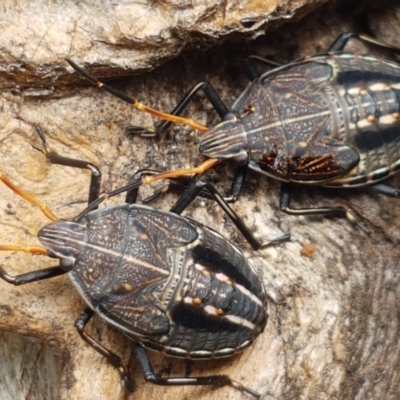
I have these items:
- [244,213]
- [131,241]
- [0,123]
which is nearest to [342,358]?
[244,213]

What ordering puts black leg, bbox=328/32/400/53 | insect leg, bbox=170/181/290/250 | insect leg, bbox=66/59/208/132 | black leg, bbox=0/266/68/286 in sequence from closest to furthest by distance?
black leg, bbox=0/266/68/286 < insect leg, bbox=66/59/208/132 < insect leg, bbox=170/181/290/250 < black leg, bbox=328/32/400/53

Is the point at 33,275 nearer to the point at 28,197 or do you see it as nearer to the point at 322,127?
the point at 28,197

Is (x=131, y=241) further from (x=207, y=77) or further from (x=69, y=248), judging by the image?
(x=207, y=77)

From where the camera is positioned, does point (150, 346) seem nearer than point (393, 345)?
Yes

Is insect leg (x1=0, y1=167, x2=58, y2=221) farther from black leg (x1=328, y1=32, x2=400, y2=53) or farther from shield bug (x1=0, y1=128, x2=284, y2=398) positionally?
black leg (x1=328, y1=32, x2=400, y2=53)

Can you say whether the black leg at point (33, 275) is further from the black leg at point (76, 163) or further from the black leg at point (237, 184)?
the black leg at point (237, 184)

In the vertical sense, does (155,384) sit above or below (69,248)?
below

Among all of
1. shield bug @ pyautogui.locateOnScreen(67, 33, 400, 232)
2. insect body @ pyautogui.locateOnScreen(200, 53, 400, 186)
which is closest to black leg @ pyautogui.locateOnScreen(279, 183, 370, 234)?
shield bug @ pyautogui.locateOnScreen(67, 33, 400, 232)
